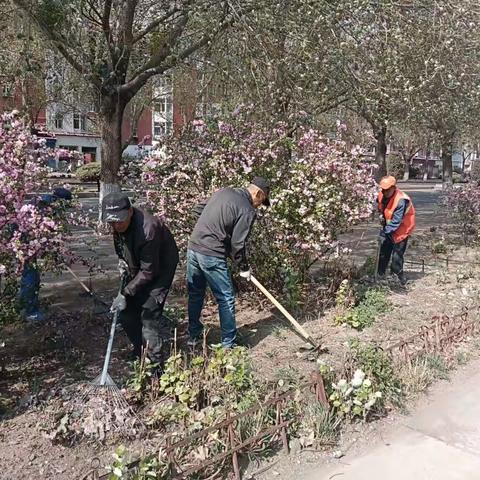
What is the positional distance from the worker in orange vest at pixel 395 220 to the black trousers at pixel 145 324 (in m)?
3.84

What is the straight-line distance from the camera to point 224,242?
500 cm

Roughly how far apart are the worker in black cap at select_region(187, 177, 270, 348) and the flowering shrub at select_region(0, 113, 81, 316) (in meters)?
1.20

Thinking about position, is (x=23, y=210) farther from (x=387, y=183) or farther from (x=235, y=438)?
(x=387, y=183)

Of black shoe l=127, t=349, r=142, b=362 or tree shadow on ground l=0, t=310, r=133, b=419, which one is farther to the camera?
black shoe l=127, t=349, r=142, b=362

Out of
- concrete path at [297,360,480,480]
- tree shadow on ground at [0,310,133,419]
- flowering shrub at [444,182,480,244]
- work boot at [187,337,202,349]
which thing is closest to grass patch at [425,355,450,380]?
concrete path at [297,360,480,480]

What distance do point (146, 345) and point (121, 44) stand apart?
21.2 feet

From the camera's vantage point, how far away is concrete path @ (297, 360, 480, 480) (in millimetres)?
3412

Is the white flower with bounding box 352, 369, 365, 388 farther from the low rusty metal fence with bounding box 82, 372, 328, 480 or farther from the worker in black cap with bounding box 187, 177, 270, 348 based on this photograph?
the worker in black cap with bounding box 187, 177, 270, 348

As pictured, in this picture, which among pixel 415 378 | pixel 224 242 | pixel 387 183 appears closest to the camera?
pixel 415 378

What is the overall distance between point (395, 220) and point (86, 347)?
4.20m

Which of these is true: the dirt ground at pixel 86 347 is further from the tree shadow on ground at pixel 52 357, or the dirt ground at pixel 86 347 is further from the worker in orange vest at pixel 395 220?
the worker in orange vest at pixel 395 220

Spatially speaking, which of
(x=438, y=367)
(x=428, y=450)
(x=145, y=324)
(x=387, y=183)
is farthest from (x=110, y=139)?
(x=428, y=450)

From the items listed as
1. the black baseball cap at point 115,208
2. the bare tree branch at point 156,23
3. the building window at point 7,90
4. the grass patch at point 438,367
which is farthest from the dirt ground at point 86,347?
the bare tree branch at point 156,23

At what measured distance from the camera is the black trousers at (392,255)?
753cm
